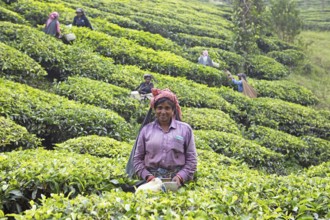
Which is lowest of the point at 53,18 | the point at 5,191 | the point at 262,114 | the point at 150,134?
the point at 262,114

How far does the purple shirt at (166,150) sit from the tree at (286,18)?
2130 centimetres

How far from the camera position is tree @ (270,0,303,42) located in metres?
23.8

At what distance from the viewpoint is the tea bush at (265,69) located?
1748cm

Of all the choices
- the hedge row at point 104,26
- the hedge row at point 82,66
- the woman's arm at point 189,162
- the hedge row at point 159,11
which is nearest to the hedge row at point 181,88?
the hedge row at point 82,66

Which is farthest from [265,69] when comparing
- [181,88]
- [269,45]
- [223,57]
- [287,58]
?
[181,88]

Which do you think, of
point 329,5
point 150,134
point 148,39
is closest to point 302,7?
point 329,5

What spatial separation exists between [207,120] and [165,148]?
17.9ft

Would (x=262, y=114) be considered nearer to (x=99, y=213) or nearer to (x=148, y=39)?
(x=148, y=39)

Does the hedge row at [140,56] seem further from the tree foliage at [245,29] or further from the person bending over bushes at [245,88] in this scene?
the tree foliage at [245,29]

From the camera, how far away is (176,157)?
4586 mm

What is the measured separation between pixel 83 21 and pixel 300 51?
1360 cm

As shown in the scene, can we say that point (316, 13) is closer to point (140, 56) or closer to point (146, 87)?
point (140, 56)

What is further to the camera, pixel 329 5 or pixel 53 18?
pixel 329 5

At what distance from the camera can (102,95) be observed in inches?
361
